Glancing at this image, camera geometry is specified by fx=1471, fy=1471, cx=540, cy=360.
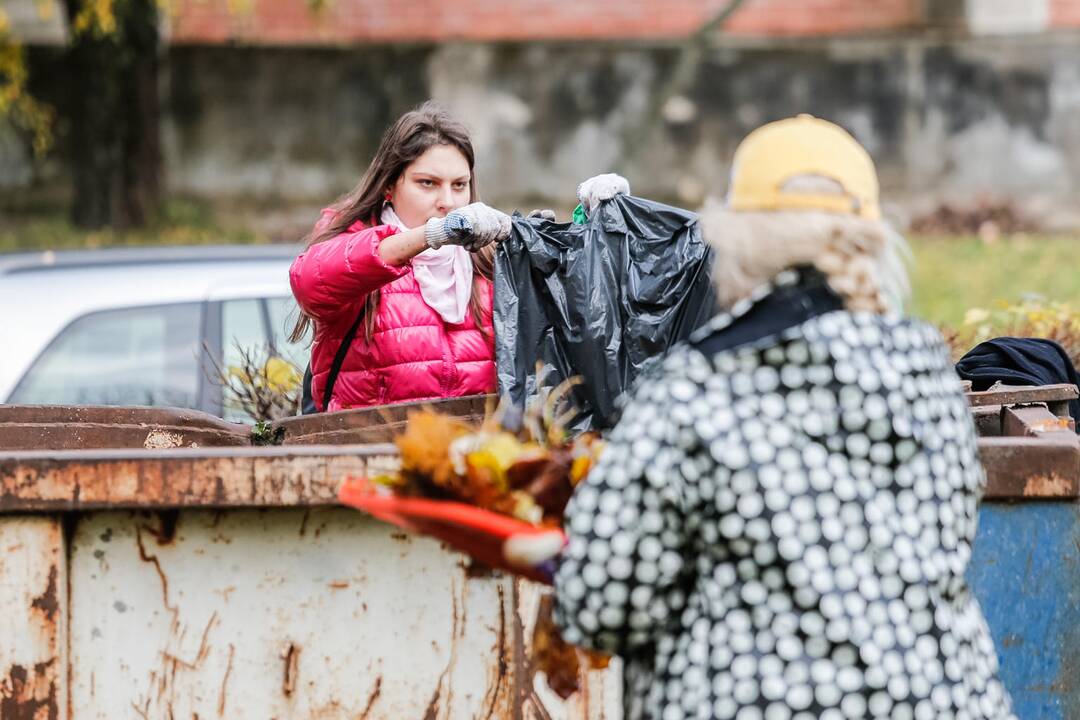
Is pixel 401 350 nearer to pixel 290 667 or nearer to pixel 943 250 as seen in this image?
pixel 290 667

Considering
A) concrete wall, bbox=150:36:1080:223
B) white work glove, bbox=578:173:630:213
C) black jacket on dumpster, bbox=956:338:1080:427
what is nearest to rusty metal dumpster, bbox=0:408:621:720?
white work glove, bbox=578:173:630:213

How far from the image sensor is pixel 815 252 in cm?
225

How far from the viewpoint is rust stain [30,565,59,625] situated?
117 inches

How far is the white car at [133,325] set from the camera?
5512mm

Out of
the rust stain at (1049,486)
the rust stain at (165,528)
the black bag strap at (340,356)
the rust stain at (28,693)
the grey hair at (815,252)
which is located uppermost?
the black bag strap at (340,356)

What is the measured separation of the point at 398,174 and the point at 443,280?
1.10ft

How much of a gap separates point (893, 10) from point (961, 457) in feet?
40.4

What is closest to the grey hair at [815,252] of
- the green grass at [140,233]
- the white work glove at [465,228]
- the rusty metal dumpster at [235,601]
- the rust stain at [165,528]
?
the rusty metal dumpster at [235,601]

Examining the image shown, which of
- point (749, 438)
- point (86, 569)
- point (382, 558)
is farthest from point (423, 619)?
point (749, 438)

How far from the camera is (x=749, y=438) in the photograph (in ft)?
7.07

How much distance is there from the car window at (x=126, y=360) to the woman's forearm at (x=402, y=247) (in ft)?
6.49

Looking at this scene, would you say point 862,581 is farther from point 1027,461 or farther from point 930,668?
point 1027,461

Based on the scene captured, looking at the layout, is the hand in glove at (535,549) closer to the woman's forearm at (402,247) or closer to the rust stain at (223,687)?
the rust stain at (223,687)

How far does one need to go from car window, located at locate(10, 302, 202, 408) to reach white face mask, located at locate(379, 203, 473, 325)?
67.9 inches
